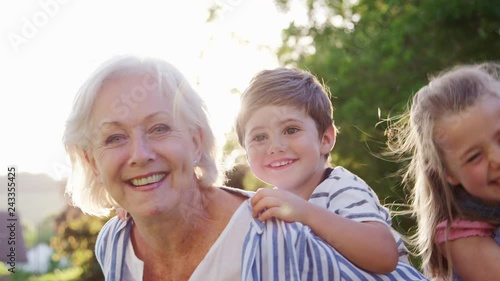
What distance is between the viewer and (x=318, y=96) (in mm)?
3711

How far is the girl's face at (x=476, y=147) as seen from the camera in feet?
10.6

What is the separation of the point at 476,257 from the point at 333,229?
33.5 inches

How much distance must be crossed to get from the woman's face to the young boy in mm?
580

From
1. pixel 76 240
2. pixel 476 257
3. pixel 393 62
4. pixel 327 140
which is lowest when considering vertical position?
pixel 76 240

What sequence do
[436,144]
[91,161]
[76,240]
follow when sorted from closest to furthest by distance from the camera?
[91,161] < [436,144] < [76,240]

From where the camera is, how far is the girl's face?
3217 mm

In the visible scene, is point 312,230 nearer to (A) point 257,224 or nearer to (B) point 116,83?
(A) point 257,224

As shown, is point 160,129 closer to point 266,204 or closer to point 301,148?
point 266,204

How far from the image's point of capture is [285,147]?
3508 millimetres

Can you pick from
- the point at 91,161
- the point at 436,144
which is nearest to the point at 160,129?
the point at 91,161

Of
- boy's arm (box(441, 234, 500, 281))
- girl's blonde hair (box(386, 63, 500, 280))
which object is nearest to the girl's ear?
girl's blonde hair (box(386, 63, 500, 280))

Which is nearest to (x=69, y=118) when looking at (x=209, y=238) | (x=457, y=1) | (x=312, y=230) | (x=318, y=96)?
(x=209, y=238)

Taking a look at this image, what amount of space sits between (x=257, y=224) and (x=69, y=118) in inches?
31.5

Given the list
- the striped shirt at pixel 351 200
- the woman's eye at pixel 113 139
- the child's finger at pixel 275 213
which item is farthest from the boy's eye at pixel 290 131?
the woman's eye at pixel 113 139
